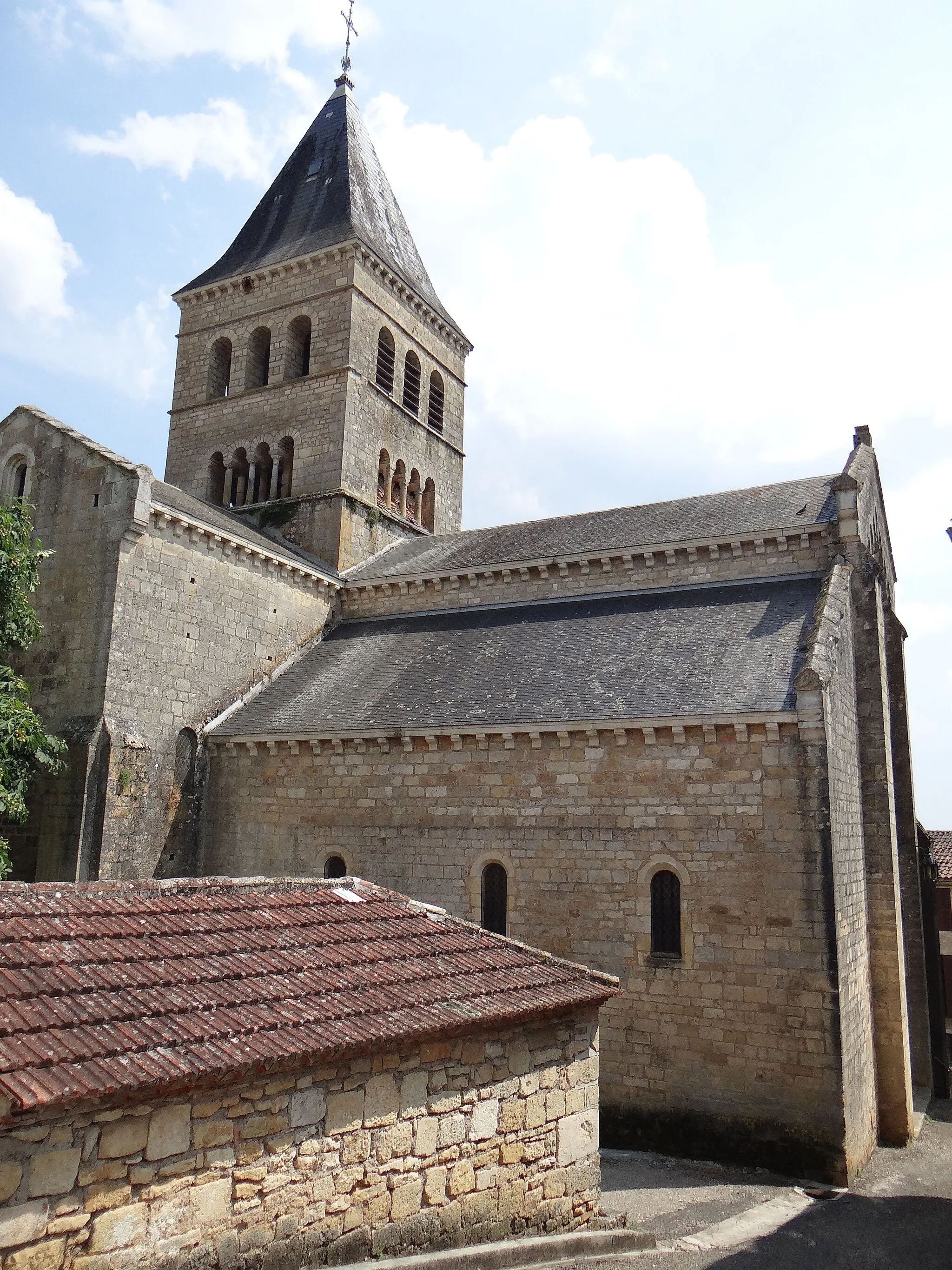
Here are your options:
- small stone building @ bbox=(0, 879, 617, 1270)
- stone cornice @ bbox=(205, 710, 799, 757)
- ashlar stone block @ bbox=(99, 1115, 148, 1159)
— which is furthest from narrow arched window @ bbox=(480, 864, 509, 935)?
ashlar stone block @ bbox=(99, 1115, 148, 1159)

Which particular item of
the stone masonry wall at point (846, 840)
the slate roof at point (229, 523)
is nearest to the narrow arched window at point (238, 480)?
the slate roof at point (229, 523)

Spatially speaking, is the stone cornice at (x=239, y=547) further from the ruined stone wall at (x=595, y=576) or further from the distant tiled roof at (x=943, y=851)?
the distant tiled roof at (x=943, y=851)

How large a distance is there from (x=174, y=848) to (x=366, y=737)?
368 cm

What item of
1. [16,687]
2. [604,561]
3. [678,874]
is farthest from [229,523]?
[678,874]

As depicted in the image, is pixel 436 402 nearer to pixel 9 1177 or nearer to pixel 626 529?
pixel 626 529

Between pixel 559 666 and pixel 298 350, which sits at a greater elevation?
pixel 298 350

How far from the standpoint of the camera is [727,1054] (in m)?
10.8

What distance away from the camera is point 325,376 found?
21.1m

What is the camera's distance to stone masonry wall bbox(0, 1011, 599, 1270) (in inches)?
164

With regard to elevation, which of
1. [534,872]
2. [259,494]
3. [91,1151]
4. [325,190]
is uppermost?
Answer: [325,190]

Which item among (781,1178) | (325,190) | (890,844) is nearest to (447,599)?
(890,844)

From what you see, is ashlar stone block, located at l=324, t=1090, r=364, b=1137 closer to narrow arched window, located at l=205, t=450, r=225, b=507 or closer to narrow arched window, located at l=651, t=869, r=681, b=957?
narrow arched window, located at l=651, t=869, r=681, b=957

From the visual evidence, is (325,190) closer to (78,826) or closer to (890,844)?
(78,826)

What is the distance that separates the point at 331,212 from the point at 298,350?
380cm
